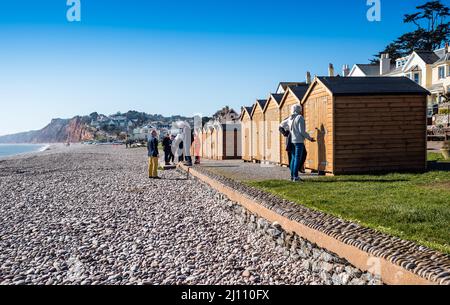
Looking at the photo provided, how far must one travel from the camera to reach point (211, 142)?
26.2 metres

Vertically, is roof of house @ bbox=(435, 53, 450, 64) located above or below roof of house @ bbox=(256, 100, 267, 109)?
above

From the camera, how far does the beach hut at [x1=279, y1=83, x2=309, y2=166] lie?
1407cm

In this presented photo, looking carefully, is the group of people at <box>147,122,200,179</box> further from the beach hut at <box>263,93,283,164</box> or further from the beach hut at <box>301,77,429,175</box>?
the beach hut at <box>301,77,429,175</box>

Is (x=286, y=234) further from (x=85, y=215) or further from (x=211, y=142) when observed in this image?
(x=211, y=142)

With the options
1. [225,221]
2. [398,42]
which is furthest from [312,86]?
[398,42]

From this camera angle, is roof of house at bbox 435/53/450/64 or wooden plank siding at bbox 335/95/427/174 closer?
wooden plank siding at bbox 335/95/427/174

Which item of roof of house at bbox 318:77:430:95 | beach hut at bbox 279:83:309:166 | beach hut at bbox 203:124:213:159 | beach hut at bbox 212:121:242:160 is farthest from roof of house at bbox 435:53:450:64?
roof of house at bbox 318:77:430:95

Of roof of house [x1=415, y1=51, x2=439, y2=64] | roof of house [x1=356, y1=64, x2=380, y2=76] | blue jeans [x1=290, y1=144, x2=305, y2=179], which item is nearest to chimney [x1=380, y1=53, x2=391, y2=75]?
roof of house [x1=356, y1=64, x2=380, y2=76]

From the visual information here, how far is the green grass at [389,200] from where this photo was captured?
489 centimetres

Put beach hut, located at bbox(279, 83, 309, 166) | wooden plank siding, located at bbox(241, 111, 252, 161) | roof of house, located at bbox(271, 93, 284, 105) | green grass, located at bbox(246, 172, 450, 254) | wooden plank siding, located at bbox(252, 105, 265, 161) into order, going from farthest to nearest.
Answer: wooden plank siding, located at bbox(241, 111, 252, 161), wooden plank siding, located at bbox(252, 105, 265, 161), roof of house, located at bbox(271, 93, 284, 105), beach hut, located at bbox(279, 83, 309, 166), green grass, located at bbox(246, 172, 450, 254)

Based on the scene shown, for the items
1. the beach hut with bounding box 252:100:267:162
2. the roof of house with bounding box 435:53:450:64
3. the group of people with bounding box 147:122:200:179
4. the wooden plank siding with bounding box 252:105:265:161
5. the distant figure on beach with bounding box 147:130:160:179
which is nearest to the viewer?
the distant figure on beach with bounding box 147:130:160:179

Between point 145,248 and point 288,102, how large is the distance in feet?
32.1

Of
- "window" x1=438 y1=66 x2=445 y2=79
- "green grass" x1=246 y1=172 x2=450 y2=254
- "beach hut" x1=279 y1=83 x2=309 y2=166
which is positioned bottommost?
"green grass" x1=246 y1=172 x2=450 y2=254

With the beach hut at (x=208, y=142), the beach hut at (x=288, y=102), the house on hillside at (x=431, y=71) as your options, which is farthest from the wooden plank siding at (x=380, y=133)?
the house on hillside at (x=431, y=71)
